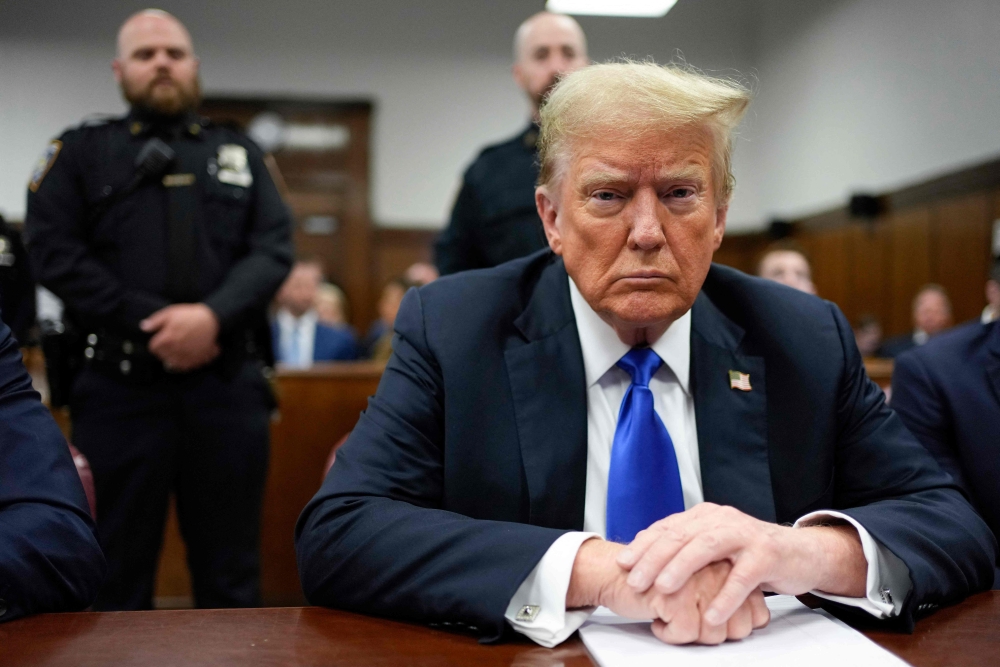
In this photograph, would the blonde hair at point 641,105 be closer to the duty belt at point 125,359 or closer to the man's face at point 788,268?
the duty belt at point 125,359

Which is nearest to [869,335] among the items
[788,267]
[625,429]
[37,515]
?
[788,267]

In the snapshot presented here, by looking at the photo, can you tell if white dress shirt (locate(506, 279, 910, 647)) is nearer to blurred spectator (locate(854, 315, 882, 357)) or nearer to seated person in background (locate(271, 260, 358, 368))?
seated person in background (locate(271, 260, 358, 368))

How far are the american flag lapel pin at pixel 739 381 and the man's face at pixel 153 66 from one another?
2.09 meters

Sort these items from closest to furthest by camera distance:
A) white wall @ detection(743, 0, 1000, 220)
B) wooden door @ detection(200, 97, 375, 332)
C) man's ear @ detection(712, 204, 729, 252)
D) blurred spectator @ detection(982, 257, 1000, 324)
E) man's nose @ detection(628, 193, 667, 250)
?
man's nose @ detection(628, 193, 667, 250) < man's ear @ detection(712, 204, 729, 252) < blurred spectator @ detection(982, 257, 1000, 324) < white wall @ detection(743, 0, 1000, 220) < wooden door @ detection(200, 97, 375, 332)

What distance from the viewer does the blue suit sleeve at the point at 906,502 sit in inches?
45.6

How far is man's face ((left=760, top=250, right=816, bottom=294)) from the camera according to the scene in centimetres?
405

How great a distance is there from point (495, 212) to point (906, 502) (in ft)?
5.96

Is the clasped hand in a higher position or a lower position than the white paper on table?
higher

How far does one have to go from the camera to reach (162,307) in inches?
102

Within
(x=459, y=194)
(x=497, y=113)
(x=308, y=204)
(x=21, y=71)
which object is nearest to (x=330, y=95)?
(x=308, y=204)

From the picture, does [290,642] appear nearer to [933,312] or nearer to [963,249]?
[933,312]

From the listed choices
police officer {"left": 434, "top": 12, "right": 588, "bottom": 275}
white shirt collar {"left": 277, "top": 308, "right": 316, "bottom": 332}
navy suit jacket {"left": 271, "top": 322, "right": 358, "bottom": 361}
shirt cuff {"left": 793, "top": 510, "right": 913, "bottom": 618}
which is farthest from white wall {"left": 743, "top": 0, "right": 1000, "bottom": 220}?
shirt cuff {"left": 793, "top": 510, "right": 913, "bottom": 618}

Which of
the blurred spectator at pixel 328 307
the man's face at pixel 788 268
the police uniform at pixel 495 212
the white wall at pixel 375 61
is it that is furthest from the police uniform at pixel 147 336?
the white wall at pixel 375 61

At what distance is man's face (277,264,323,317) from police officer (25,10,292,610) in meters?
4.35
